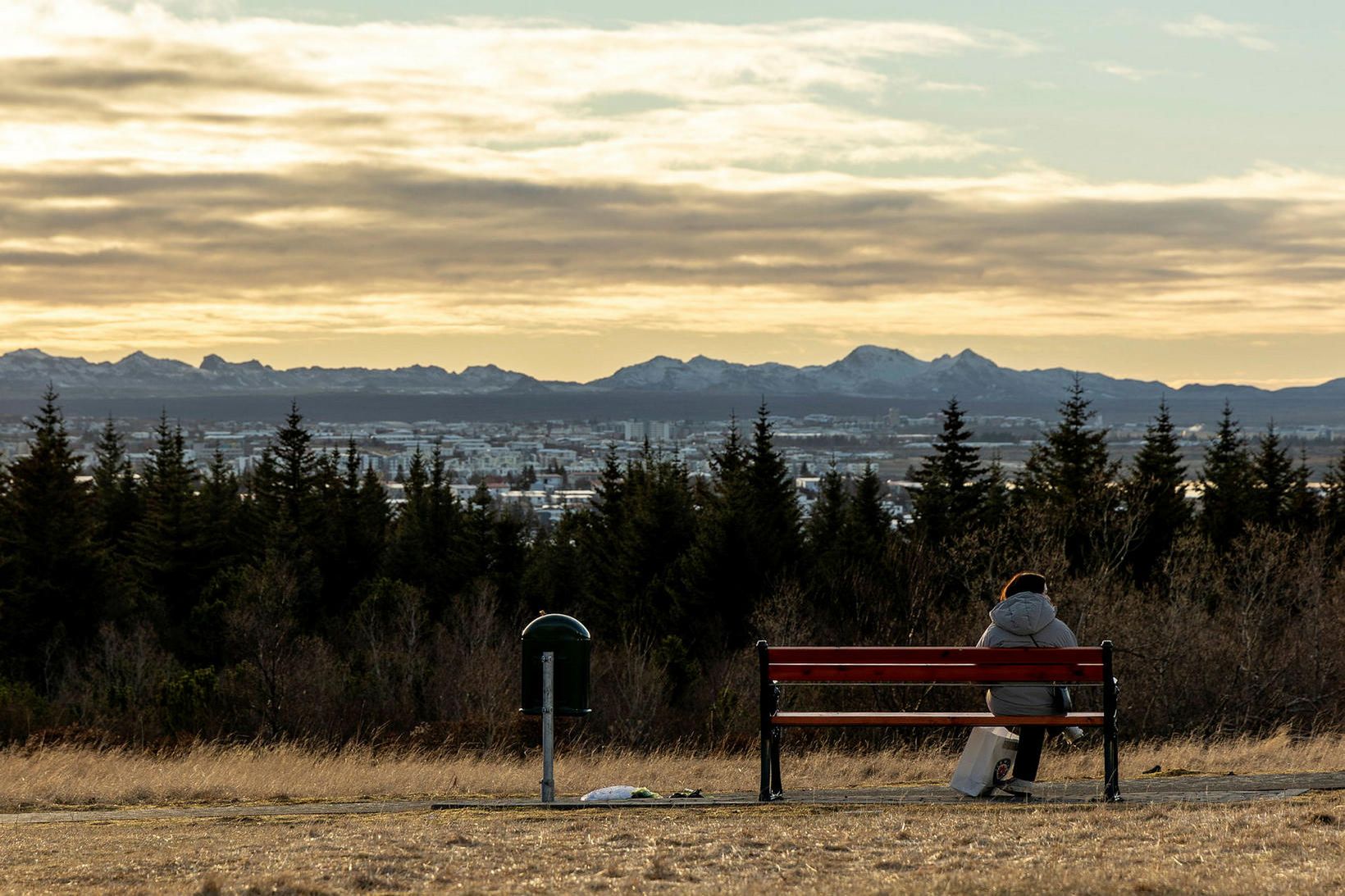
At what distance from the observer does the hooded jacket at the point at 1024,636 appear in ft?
34.6

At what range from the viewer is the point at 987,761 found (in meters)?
10.6

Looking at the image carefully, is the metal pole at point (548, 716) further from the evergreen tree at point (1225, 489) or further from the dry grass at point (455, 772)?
the evergreen tree at point (1225, 489)

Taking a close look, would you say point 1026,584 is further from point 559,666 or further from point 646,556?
point 646,556

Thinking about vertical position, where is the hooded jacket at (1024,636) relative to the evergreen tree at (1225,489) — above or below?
above

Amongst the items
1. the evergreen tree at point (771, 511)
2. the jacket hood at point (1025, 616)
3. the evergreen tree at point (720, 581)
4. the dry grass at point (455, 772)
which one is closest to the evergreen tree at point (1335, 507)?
the evergreen tree at point (771, 511)

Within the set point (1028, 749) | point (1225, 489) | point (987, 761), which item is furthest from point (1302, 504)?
point (987, 761)

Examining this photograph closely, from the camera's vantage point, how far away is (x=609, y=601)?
6844 centimetres

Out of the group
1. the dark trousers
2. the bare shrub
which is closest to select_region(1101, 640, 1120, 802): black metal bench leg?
the dark trousers

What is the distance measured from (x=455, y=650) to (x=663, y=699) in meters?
11.1

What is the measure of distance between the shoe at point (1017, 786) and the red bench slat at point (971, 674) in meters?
0.71

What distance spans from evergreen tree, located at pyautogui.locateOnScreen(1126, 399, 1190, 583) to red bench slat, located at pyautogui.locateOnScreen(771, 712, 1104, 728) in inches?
1899

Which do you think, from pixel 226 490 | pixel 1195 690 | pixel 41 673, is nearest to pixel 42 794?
pixel 1195 690

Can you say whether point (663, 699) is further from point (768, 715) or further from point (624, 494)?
point (768, 715)

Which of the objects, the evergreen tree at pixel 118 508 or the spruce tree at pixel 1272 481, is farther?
the evergreen tree at pixel 118 508
